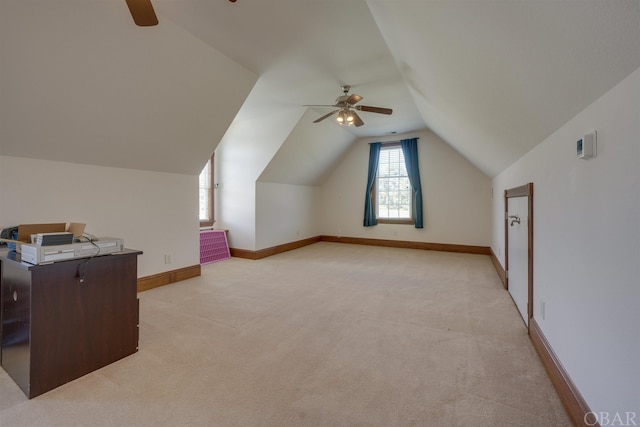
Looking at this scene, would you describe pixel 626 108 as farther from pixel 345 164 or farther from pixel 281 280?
pixel 345 164

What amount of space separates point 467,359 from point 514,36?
6.45 ft

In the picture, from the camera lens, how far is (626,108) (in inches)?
39.0

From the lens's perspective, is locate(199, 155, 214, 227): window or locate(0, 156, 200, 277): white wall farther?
locate(199, 155, 214, 227): window

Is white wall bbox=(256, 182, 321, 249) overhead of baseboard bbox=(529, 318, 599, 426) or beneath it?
overhead

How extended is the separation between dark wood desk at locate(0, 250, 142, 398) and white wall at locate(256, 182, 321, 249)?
10.8 feet

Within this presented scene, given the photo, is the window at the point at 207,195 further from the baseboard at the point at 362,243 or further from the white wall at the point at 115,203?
the white wall at the point at 115,203

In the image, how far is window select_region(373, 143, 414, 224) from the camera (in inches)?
253

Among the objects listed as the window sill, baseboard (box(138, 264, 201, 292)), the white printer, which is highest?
Answer: the window sill

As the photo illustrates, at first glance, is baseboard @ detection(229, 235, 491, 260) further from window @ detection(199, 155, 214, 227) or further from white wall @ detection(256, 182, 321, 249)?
window @ detection(199, 155, 214, 227)

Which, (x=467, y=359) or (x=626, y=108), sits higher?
(x=626, y=108)

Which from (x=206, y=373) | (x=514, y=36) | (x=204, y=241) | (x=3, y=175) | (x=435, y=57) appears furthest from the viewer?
(x=204, y=241)

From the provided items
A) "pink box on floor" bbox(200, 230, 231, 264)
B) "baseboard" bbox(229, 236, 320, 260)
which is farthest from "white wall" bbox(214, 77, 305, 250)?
"pink box on floor" bbox(200, 230, 231, 264)

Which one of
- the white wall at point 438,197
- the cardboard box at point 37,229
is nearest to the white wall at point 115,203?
the cardboard box at point 37,229

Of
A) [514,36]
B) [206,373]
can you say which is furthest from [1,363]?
[514,36]
